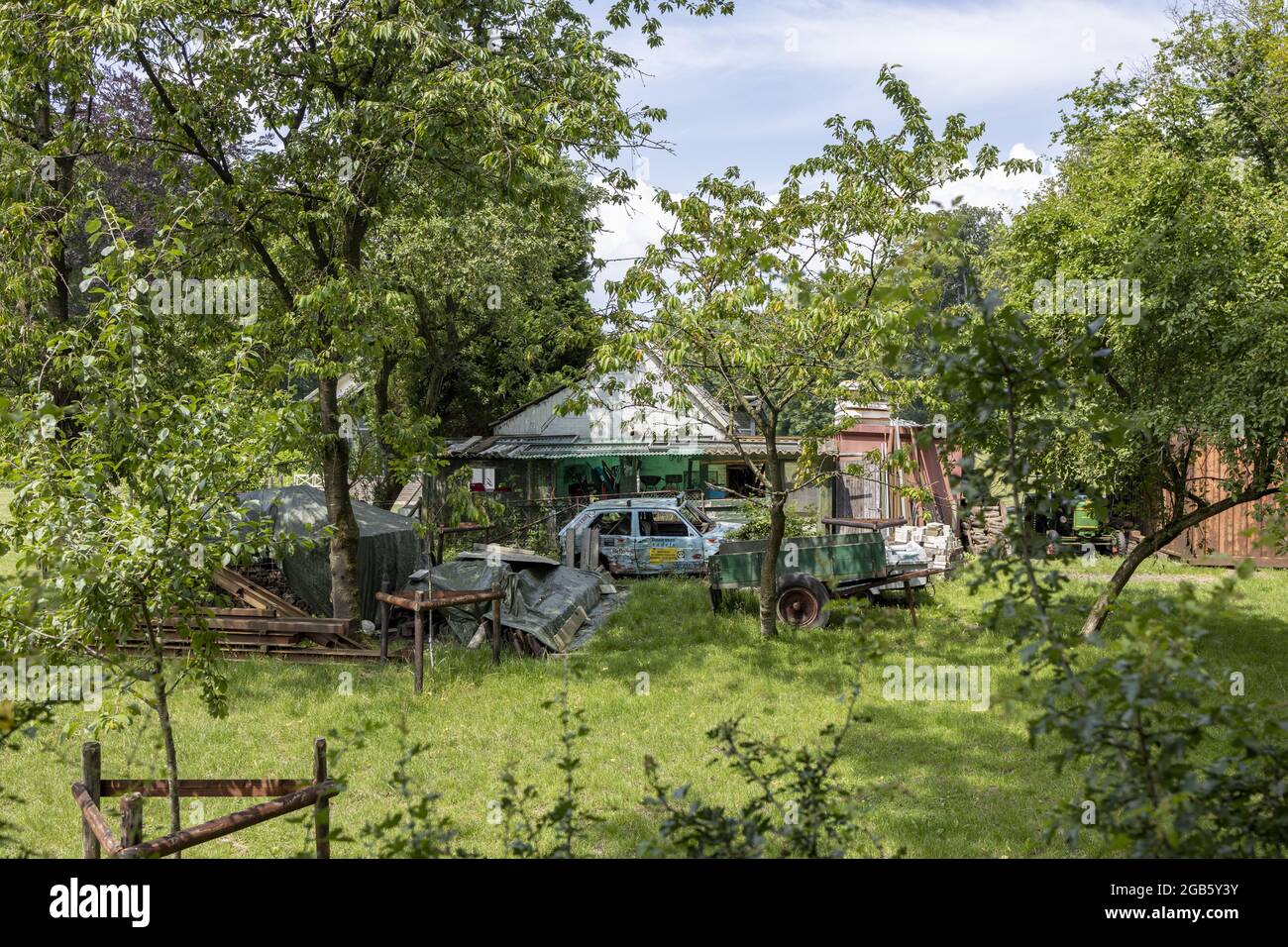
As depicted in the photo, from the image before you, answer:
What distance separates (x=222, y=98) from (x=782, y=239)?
7.69 meters

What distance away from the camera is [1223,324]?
1024 cm

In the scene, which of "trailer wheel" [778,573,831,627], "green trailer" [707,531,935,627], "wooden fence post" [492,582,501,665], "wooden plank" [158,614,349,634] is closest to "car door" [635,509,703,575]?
"green trailer" [707,531,935,627]

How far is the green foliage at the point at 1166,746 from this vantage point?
237 cm

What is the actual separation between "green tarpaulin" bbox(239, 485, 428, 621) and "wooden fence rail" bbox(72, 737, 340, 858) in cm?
917

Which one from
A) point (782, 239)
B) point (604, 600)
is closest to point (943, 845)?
point (782, 239)

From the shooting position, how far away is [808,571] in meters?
14.0

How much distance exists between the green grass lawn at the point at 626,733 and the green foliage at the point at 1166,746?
117cm

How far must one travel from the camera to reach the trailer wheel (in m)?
13.7

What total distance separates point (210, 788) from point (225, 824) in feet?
1.24

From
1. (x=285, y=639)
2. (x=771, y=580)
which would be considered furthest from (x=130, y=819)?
(x=771, y=580)

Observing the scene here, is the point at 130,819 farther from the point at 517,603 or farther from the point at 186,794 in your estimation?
the point at 517,603

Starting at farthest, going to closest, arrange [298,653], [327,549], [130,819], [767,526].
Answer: [767,526] < [327,549] < [298,653] < [130,819]

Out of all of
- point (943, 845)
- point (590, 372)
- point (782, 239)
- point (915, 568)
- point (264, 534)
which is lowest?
point (943, 845)
